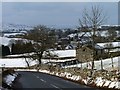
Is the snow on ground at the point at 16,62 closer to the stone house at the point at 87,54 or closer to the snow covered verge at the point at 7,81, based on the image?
the stone house at the point at 87,54

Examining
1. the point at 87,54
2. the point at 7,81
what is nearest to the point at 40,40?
the point at 87,54

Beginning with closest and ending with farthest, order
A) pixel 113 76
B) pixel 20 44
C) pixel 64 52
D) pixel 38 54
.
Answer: pixel 113 76 < pixel 38 54 < pixel 64 52 < pixel 20 44

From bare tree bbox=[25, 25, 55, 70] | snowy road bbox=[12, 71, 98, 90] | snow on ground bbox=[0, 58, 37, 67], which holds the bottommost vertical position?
snow on ground bbox=[0, 58, 37, 67]

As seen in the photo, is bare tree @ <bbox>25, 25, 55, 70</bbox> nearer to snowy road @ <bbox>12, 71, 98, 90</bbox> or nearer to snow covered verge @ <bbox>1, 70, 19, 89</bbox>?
snow covered verge @ <bbox>1, 70, 19, 89</bbox>

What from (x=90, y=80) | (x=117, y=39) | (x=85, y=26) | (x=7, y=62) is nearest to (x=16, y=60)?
(x=7, y=62)

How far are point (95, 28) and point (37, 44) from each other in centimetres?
6077

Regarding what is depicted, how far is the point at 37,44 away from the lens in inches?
3809

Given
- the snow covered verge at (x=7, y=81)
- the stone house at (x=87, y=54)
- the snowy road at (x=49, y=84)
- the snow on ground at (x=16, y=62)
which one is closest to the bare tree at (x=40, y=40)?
the snow on ground at (x=16, y=62)

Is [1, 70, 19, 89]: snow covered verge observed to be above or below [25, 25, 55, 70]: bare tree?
below

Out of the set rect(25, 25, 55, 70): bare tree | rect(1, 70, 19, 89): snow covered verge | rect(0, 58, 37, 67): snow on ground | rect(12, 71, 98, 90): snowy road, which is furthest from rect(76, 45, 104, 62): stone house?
rect(0, 58, 37, 67): snow on ground

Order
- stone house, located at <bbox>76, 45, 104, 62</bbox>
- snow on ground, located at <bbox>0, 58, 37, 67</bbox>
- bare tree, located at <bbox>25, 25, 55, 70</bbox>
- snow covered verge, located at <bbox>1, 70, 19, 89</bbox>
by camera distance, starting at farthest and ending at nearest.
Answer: snow on ground, located at <bbox>0, 58, 37, 67</bbox>, bare tree, located at <bbox>25, 25, 55, 70</bbox>, stone house, located at <bbox>76, 45, 104, 62</bbox>, snow covered verge, located at <bbox>1, 70, 19, 89</bbox>

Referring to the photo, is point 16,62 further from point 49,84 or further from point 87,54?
point 49,84

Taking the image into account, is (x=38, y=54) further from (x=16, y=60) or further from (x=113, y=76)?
(x=113, y=76)

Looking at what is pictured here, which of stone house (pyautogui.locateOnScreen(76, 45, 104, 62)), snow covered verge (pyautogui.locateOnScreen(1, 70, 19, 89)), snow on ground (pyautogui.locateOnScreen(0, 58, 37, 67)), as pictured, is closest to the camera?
snow covered verge (pyautogui.locateOnScreen(1, 70, 19, 89))
